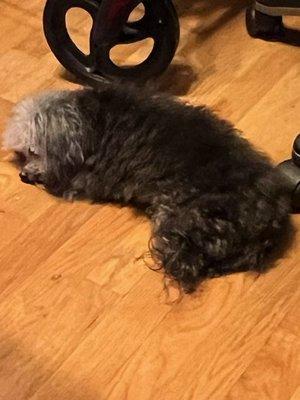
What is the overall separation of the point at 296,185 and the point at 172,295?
306mm

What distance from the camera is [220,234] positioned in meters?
1.28

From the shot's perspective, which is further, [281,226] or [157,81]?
[157,81]

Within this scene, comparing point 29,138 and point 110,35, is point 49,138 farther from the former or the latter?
point 110,35

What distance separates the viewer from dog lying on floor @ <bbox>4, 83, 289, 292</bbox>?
1.29 meters

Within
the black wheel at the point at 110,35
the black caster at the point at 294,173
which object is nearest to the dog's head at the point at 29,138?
the black wheel at the point at 110,35

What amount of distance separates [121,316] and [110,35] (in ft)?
2.11

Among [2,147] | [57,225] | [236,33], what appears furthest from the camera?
[236,33]

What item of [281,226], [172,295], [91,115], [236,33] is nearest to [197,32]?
[236,33]

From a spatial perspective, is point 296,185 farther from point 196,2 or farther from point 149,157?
point 196,2

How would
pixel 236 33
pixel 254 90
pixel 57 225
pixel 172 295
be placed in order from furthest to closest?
pixel 236 33 < pixel 254 90 < pixel 57 225 < pixel 172 295

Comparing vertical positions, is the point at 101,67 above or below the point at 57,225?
above

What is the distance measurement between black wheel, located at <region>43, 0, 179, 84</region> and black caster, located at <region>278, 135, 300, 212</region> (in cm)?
40

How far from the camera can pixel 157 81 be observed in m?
1.74

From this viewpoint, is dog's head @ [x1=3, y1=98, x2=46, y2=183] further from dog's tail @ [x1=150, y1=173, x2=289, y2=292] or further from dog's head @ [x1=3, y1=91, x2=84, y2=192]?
dog's tail @ [x1=150, y1=173, x2=289, y2=292]
